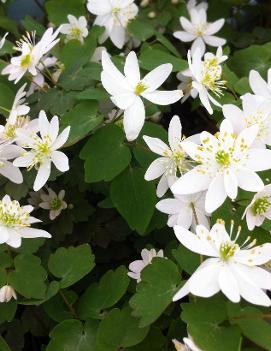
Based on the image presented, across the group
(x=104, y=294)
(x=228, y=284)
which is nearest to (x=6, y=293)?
(x=104, y=294)

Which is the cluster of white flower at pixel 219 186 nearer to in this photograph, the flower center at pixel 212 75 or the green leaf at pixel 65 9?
the flower center at pixel 212 75

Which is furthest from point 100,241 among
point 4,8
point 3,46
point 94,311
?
point 4,8

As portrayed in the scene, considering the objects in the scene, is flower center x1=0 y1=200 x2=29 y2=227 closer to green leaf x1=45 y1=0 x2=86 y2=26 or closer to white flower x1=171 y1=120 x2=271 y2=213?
white flower x1=171 y1=120 x2=271 y2=213

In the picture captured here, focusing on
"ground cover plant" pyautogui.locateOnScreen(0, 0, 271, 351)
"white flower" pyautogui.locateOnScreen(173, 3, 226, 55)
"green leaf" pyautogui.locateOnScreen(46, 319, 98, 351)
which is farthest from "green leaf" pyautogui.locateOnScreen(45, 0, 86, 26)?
"green leaf" pyautogui.locateOnScreen(46, 319, 98, 351)

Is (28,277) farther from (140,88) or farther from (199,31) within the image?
(199,31)

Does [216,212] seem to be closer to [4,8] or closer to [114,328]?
[114,328]
